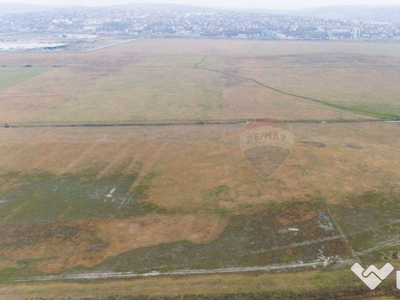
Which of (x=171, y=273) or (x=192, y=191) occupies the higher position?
(x=192, y=191)

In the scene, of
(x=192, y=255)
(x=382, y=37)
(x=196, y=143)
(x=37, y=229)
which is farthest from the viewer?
(x=382, y=37)

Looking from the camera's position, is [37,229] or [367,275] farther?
[37,229]

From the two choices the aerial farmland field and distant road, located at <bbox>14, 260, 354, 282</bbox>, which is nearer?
distant road, located at <bbox>14, 260, 354, 282</bbox>

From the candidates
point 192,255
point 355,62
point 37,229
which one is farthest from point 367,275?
point 355,62

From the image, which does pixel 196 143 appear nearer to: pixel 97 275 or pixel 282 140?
pixel 282 140

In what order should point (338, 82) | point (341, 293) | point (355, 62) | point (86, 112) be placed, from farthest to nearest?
point (355, 62) < point (338, 82) < point (86, 112) < point (341, 293)

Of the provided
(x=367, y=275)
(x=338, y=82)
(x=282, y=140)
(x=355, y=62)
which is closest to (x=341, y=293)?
(x=367, y=275)

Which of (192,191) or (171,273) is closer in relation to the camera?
(171,273)

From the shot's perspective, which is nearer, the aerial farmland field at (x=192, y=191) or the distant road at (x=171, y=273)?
the distant road at (x=171, y=273)
